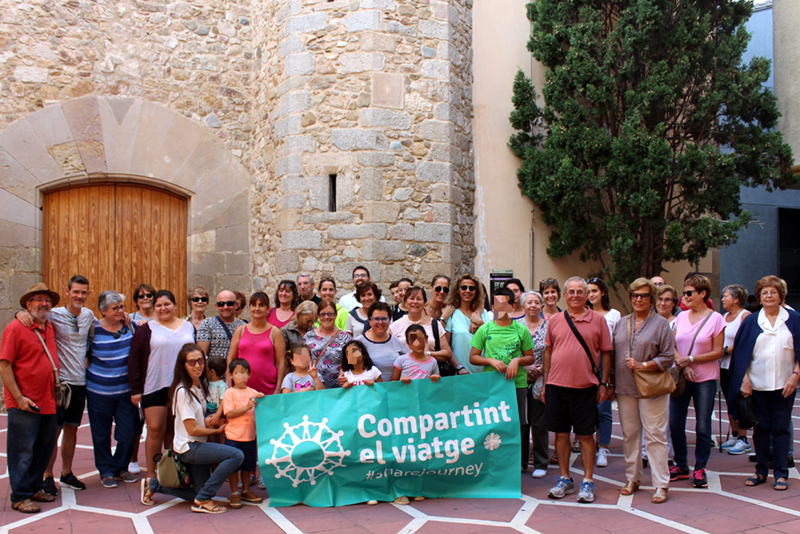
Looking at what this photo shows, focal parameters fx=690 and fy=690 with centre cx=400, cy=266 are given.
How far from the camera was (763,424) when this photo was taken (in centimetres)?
587

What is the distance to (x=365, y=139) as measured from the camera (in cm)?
968

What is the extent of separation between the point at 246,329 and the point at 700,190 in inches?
335

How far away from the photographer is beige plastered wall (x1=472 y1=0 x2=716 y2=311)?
36.6ft

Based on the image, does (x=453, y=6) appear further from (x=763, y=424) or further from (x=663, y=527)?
(x=663, y=527)

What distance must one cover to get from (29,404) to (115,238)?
5390 mm

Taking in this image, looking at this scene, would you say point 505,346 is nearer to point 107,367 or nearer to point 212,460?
point 212,460

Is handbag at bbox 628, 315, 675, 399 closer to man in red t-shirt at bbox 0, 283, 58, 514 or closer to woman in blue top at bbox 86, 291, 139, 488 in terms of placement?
woman in blue top at bbox 86, 291, 139, 488

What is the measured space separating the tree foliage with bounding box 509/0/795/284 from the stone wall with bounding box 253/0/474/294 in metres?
1.87

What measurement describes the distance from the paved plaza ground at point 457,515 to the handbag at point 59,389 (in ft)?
2.51

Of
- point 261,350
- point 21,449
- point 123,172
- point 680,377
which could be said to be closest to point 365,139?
point 123,172

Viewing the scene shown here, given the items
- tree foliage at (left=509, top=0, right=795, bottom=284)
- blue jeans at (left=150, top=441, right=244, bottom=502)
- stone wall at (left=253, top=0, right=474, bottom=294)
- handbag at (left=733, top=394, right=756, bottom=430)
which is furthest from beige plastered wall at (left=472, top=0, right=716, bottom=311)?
blue jeans at (left=150, top=441, right=244, bottom=502)

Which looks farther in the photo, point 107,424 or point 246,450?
point 107,424

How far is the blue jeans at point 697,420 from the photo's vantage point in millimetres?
5926

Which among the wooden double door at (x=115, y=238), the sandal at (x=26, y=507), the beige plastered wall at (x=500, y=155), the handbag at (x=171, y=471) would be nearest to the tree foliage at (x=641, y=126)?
the beige plastered wall at (x=500, y=155)
